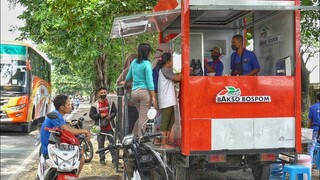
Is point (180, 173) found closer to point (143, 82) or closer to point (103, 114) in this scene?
point (143, 82)

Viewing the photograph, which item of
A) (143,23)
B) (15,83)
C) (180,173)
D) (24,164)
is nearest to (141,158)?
(180,173)

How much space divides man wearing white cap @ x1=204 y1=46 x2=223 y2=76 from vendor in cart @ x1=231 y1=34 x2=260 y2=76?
0.61m

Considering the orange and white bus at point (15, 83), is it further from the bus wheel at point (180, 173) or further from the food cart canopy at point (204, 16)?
the bus wheel at point (180, 173)

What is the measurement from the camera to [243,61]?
6691 millimetres

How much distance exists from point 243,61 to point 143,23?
5.77ft

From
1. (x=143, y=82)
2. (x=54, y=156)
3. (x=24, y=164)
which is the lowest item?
(x=24, y=164)

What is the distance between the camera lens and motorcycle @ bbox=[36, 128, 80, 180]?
15.5ft

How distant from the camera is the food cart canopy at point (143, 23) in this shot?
6176 mm

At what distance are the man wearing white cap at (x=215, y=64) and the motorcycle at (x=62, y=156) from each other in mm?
3320

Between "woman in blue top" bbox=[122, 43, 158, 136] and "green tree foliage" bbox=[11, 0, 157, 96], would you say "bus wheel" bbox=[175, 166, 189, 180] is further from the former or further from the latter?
"green tree foliage" bbox=[11, 0, 157, 96]

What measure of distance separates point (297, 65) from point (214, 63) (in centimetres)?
220

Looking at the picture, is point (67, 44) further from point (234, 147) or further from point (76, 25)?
point (234, 147)

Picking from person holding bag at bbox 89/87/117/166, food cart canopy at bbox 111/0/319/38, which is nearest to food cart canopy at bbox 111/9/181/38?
food cart canopy at bbox 111/0/319/38

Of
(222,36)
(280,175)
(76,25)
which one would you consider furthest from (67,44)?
(280,175)
